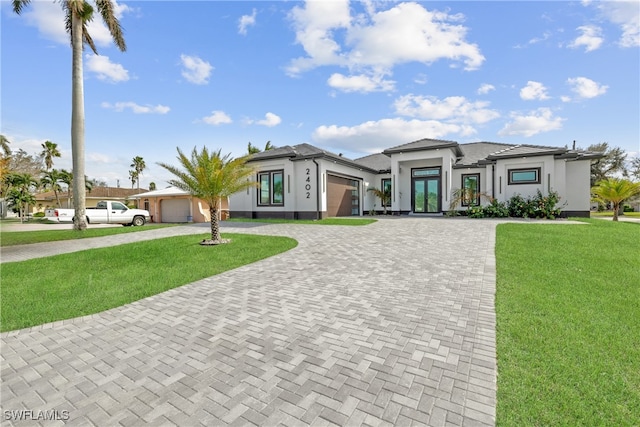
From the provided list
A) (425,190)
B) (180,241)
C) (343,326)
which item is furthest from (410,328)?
(425,190)

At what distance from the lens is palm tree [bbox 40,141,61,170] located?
132ft

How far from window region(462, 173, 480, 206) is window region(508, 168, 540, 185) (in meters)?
2.10

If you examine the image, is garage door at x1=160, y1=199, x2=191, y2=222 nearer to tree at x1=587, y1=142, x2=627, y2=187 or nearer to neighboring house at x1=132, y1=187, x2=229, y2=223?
neighboring house at x1=132, y1=187, x2=229, y2=223

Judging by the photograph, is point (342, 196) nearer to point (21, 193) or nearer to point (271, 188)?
point (271, 188)

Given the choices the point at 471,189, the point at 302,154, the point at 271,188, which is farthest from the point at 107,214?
the point at 471,189

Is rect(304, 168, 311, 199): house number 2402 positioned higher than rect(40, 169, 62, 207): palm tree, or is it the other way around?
rect(40, 169, 62, 207): palm tree

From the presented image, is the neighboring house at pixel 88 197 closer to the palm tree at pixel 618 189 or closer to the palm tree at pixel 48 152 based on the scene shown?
the palm tree at pixel 48 152

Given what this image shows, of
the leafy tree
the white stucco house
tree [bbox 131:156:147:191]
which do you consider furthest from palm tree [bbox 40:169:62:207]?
the white stucco house

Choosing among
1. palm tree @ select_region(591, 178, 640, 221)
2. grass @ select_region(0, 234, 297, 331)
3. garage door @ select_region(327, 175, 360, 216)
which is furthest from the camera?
garage door @ select_region(327, 175, 360, 216)

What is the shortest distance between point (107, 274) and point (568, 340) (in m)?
8.69

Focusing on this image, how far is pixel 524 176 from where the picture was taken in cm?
1720

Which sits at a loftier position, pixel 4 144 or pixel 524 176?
pixel 4 144

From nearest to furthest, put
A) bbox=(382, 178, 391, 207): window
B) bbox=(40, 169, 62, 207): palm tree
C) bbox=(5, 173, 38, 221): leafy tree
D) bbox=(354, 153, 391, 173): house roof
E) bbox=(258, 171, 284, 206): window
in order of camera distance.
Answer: bbox=(258, 171, 284, 206): window
bbox=(382, 178, 391, 207): window
bbox=(354, 153, 391, 173): house roof
bbox=(5, 173, 38, 221): leafy tree
bbox=(40, 169, 62, 207): palm tree

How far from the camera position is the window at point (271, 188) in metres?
18.7
